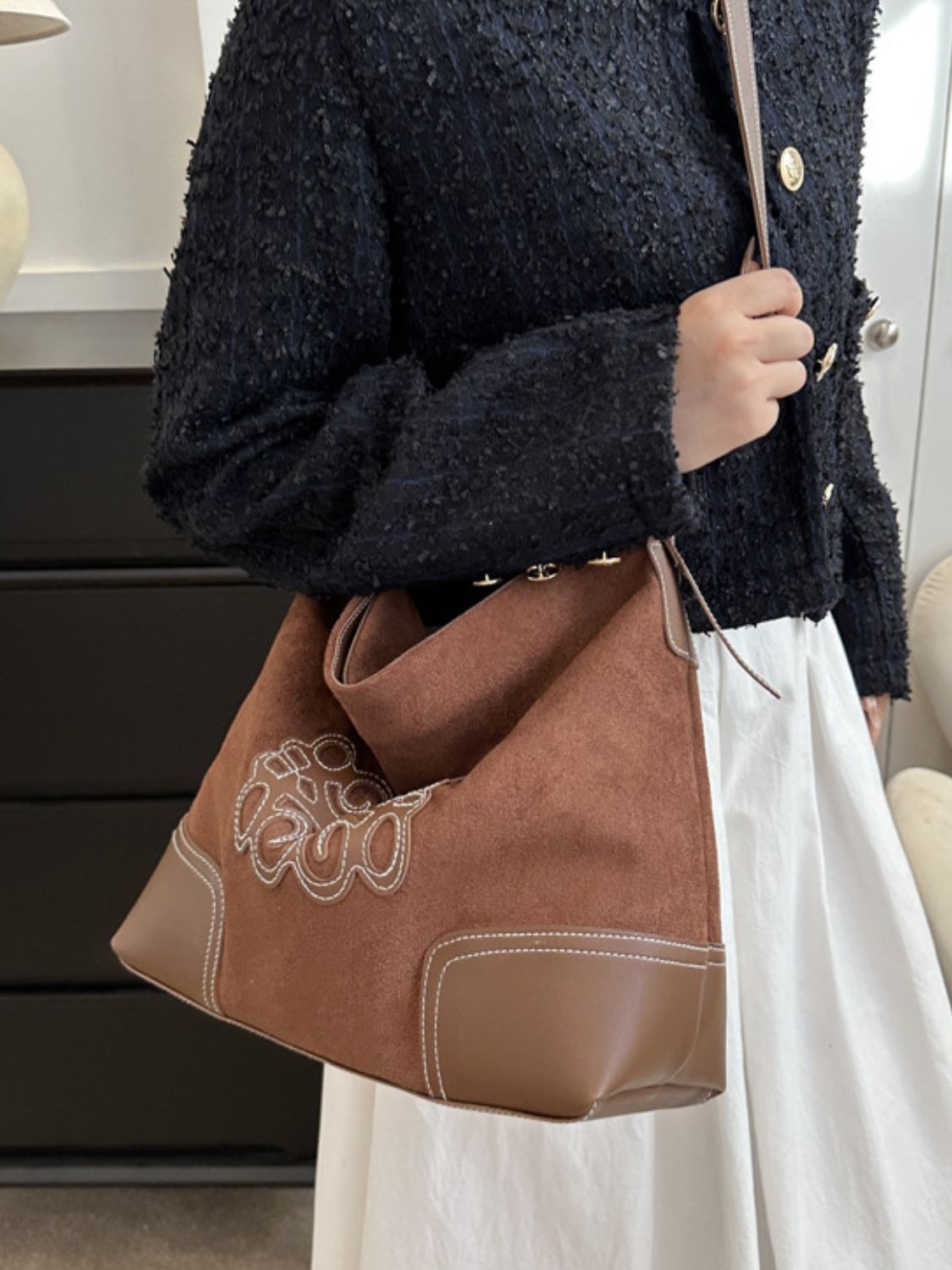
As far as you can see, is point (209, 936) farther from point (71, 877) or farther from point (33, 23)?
point (33, 23)

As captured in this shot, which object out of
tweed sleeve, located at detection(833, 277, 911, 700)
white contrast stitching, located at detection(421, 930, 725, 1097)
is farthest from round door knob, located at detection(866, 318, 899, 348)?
white contrast stitching, located at detection(421, 930, 725, 1097)

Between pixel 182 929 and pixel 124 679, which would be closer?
pixel 182 929

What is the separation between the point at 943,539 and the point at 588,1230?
3.89 ft

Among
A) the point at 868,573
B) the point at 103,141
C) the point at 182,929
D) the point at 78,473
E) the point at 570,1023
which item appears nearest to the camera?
the point at 570,1023

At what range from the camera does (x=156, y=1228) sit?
1.50 meters

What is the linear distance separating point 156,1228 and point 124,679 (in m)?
0.75

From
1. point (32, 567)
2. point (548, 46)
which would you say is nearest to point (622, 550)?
point (548, 46)

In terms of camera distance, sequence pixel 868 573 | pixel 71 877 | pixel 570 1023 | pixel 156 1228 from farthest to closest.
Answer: pixel 156 1228, pixel 71 877, pixel 868 573, pixel 570 1023

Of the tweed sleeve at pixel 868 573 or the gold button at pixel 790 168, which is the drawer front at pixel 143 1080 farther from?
the gold button at pixel 790 168

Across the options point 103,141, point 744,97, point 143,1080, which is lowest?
point 143,1080

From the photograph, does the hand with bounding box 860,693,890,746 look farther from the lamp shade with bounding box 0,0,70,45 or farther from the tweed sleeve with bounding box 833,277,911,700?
the lamp shade with bounding box 0,0,70,45

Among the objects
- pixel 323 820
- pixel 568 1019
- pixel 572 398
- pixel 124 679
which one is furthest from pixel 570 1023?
pixel 124 679

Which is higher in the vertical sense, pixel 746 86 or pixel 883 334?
pixel 746 86

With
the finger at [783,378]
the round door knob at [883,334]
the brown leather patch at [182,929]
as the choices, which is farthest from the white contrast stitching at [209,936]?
the round door knob at [883,334]
